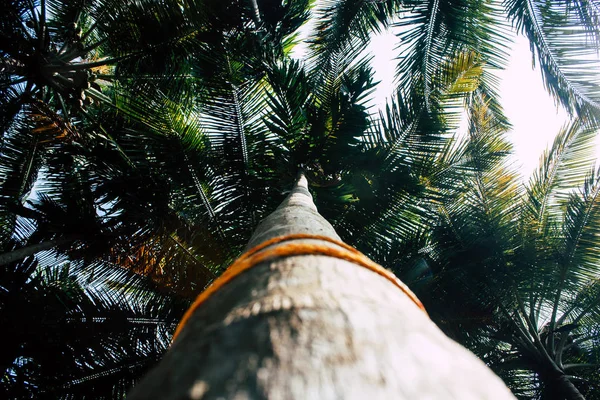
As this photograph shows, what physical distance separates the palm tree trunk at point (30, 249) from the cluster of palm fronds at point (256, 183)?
0.04 metres

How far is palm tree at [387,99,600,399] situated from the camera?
15.2 ft

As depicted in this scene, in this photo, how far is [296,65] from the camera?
4.63 m

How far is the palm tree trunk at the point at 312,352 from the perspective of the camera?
0.52 m

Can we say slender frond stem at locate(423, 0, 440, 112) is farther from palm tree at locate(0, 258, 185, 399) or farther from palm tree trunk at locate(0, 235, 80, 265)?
palm tree trunk at locate(0, 235, 80, 265)

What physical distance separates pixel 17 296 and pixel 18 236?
219cm

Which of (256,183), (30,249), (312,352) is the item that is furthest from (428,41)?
(312,352)

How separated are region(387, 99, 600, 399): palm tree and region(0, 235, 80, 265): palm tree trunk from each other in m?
3.64

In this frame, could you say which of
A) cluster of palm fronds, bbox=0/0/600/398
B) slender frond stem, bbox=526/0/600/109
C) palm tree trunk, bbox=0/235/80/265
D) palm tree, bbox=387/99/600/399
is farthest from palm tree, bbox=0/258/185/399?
slender frond stem, bbox=526/0/600/109

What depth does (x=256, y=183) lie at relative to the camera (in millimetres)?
4730

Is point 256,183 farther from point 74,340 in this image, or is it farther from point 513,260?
point 513,260

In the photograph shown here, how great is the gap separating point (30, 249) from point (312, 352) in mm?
4297

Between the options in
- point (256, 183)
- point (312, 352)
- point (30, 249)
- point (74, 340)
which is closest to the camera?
point (312, 352)

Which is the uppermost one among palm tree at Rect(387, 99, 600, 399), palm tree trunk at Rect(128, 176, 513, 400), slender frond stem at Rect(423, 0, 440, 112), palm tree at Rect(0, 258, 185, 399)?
slender frond stem at Rect(423, 0, 440, 112)

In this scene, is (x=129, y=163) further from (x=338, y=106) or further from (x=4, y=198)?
(x=4, y=198)
